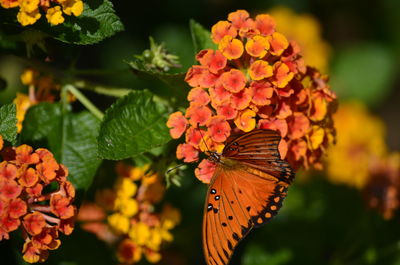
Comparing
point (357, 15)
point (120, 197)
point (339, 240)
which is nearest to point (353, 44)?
point (357, 15)

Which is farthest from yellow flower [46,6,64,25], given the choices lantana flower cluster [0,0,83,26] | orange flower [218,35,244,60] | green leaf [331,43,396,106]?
green leaf [331,43,396,106]

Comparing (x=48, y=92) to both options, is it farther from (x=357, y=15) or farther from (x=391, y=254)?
(x=357, y=15)

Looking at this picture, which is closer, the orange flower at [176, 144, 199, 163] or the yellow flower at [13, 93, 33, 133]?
the orange flower at [176, 144, 199, 163]

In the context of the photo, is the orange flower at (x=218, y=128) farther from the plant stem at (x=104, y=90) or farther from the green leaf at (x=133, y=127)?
the plant stem at (x=104, y=90)

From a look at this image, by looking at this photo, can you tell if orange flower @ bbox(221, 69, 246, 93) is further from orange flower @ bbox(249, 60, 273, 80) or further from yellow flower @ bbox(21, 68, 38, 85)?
yellow flower @ bbox(21, 68, 38, 85)

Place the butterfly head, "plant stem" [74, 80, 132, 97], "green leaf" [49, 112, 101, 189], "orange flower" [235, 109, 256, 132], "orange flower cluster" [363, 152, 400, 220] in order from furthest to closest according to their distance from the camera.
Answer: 1. "orange flower cluster" [363, 152, 400, 220]
2. "plant stem" [74, 80, 132, 97]
3. "green leaf" [49, 112, 101, 189]
4. the butterfly head
5. "orange flower" [235, 109, 256, 132]

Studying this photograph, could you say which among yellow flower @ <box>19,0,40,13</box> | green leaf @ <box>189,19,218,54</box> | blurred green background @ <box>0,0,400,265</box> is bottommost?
blurred green background @ <box>0,0,400,265</box>

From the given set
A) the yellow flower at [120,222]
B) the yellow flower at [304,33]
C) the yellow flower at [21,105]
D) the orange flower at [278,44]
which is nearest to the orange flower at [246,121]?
the orange flower at [278,44]

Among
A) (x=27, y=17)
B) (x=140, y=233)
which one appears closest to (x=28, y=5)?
(x=27, y=17)
